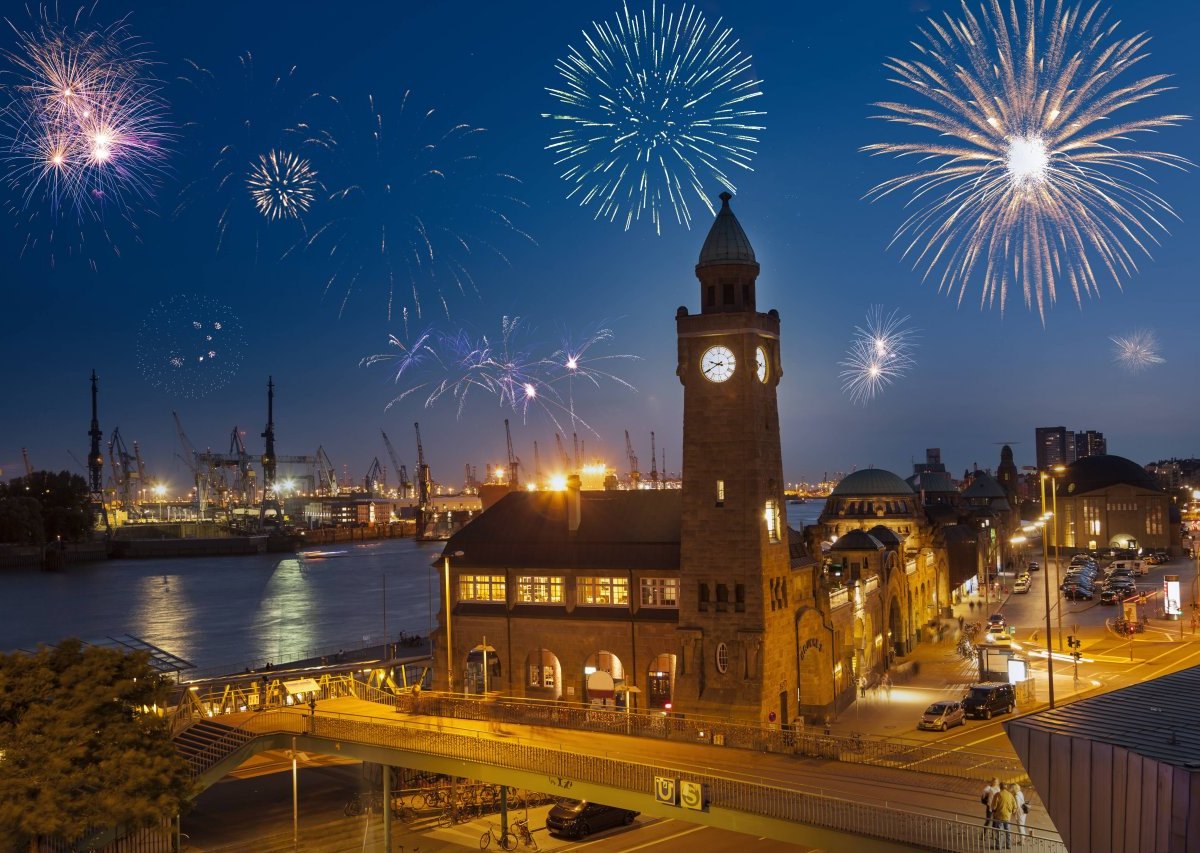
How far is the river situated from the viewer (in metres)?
117

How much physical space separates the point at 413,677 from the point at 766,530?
35.0 m

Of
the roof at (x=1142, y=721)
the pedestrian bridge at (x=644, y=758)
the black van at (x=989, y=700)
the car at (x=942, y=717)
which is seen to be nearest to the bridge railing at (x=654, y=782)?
the pedestrian bridge at (x=644, y=758)

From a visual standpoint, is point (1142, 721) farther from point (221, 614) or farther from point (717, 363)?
point (221, 614)

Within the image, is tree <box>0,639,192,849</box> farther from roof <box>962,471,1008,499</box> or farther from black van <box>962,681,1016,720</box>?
roof <box>962,471,1008,499</box>

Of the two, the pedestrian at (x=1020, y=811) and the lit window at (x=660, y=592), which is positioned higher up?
the lit window at (x=660, y=592)

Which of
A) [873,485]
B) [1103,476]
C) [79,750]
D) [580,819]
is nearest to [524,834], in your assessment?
[580,819]

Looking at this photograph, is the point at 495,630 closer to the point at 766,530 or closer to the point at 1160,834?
the point at 766,530

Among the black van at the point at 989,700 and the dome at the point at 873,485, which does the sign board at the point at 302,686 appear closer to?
the black van at the point at 989,700

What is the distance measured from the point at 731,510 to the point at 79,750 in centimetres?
2855

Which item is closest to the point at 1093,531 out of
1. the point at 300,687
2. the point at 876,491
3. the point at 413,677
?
the point at 876,491

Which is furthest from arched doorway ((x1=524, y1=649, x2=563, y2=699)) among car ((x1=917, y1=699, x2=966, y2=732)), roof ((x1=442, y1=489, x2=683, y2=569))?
car ((x1=917, y1=699, x2=966, y2=732))

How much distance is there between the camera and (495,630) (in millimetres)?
54281

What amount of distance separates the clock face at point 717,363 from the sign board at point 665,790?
72.6 ft

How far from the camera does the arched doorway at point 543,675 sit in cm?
5288
